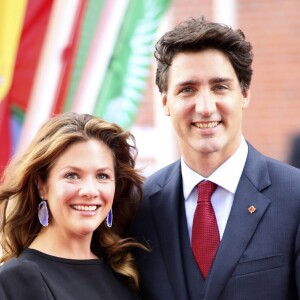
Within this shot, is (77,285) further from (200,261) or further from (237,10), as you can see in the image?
(237,10)

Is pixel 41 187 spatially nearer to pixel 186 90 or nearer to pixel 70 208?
pixel 70 208

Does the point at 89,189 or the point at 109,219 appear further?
the point at 109,219

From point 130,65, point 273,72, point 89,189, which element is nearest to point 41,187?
point 89,189

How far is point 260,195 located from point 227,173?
16cm

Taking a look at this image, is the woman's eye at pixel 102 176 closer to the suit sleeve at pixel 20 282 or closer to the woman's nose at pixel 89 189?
the woman's nose at pixel 89 189

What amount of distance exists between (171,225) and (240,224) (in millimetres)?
308

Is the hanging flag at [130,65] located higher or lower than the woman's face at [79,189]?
higher

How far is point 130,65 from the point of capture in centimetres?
628

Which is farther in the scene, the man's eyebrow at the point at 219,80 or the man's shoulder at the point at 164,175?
the man's shoulder at the point at 164,175

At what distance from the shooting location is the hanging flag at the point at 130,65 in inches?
241

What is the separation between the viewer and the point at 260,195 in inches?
150

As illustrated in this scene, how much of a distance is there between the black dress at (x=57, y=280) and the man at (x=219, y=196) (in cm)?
15

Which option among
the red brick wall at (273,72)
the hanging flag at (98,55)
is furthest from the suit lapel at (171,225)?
the red brick wall at (273,72)

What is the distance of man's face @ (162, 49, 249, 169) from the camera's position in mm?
3805
